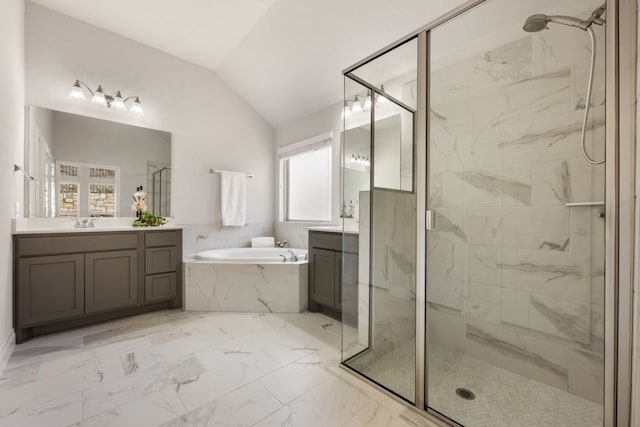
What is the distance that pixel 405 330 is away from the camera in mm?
1743

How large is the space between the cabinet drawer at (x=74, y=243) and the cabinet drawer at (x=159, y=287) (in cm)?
38

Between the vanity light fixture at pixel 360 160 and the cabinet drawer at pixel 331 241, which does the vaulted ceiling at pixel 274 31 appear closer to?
the vanity light fixture at pixel 360 160

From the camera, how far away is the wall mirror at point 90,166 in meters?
2.56

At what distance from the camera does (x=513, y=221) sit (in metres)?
1.69

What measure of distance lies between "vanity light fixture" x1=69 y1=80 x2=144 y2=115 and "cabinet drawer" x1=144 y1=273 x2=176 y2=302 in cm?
184

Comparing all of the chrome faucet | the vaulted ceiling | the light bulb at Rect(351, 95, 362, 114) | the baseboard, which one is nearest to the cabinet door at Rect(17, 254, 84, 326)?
the baseboard

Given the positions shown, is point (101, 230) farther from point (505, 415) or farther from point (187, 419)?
point (505, 415)

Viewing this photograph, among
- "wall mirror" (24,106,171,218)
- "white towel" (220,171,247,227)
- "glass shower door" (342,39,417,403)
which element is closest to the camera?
"glass shower door" (342,39,417,403)

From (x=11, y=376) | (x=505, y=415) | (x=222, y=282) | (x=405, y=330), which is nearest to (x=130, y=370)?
(x=11, y=376)

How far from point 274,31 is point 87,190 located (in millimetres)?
2481

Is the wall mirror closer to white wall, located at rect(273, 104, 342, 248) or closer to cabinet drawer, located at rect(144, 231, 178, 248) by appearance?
cabinet drawer, located at rect(144, 231, 178, 248)

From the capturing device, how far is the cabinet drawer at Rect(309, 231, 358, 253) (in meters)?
2.17

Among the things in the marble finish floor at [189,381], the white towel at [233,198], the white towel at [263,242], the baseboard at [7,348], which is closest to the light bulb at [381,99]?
the marble finish floor at [189,381]

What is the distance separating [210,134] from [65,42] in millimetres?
1539
